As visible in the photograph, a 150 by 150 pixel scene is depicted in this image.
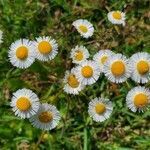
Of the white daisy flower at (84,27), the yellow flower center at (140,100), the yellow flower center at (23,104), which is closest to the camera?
the yellow flower center at (23,104)

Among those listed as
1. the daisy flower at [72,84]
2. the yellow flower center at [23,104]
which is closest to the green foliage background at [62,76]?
the daisy flower at [72,84]

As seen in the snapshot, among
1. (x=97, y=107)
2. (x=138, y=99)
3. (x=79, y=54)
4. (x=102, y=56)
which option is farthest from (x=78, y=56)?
(x=138, y=99)

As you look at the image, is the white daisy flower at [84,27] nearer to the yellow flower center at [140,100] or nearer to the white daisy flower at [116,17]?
the white daisy flower at [116,17]

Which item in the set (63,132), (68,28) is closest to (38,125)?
(63,132)

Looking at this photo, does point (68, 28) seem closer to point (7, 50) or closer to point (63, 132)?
point (7, 50)

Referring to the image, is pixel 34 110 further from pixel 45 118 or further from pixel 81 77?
pixel 81 77

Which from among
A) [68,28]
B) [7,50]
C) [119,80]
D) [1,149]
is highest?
[68,28]

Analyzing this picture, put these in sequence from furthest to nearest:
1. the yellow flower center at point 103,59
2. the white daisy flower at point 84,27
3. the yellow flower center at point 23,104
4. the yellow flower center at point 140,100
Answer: the white daisy flower at point 84,27
the yellow flower center at point 103,59
the yellow flower center at point 140,100
the yellow flower center at point 23,104
